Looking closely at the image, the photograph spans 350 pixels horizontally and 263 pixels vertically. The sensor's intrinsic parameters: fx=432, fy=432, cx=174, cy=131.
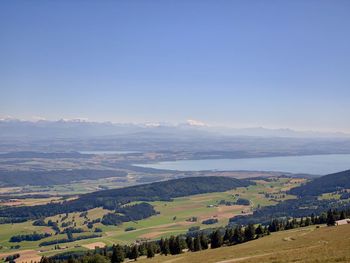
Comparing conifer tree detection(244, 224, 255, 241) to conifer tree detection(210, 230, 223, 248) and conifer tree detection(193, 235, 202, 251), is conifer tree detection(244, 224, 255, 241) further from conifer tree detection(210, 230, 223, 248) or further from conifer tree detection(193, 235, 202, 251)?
conifer tree detection(193, 235, 202, 251)

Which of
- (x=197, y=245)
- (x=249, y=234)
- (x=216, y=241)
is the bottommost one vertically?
(x=197, y=245)

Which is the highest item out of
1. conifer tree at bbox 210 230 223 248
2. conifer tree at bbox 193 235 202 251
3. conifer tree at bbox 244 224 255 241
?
conifer tree at bbox 244 224 255 241

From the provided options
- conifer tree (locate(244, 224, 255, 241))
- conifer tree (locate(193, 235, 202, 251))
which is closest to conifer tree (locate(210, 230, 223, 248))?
conifer tree (locate(193, 235, 202, 251))

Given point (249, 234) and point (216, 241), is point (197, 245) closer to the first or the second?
point (216, 241)

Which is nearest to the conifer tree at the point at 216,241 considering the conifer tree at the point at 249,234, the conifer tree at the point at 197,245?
the conifer tree at the point at 197,245

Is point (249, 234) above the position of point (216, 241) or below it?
above

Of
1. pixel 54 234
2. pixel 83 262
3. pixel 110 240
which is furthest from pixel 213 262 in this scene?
pixel 54 234

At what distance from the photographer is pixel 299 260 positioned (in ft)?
123

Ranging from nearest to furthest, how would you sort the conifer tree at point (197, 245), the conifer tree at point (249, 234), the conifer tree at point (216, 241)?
the conifer tree at point (249, 234) < the conifer tree at point (216, 241) < the conifer tree at point (197, 245)

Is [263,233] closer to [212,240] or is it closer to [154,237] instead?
[212,240]

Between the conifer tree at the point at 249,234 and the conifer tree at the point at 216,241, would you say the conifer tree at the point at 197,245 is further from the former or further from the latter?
the conifer tree at the point at 249,234

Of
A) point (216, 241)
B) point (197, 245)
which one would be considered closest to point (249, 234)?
point (216, 241)

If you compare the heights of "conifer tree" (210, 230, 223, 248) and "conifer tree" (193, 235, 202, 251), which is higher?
"conifer tree" (210, 230, 223, 248)

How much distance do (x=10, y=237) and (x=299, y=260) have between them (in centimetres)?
16570
